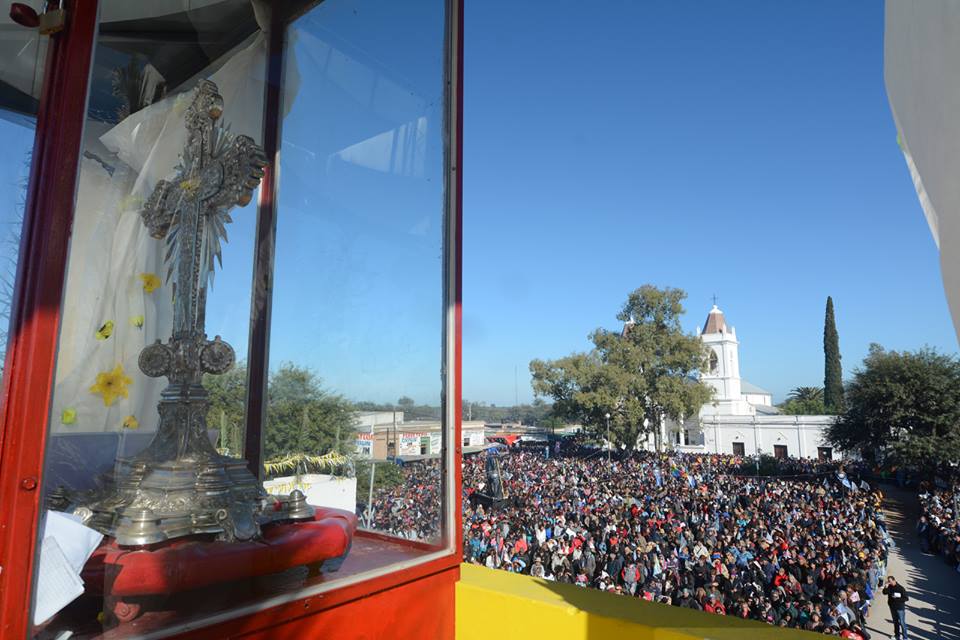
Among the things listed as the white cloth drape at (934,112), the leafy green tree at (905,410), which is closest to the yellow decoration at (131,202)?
the white cloth drape at (934,112)

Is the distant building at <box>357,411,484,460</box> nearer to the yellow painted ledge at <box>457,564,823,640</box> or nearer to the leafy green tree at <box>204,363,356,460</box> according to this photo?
the leafy green tree at <box>204,363,356,460</box>

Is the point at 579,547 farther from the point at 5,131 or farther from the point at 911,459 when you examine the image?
the point at 911,459

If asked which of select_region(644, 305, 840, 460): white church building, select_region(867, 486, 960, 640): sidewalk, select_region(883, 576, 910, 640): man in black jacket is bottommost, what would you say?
select_region(867, 486, 960, 640): sidewalk

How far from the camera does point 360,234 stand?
2.06 meters

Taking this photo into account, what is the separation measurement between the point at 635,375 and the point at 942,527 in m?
18.6

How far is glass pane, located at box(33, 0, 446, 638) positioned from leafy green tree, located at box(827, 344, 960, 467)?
26.3m

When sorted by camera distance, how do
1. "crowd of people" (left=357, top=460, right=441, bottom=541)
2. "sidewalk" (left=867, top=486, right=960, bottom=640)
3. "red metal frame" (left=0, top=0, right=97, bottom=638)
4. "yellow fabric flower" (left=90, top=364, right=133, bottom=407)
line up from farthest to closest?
"sidewalk" (left=867, top=486, right=960, bottom=640)
"crowd of people" (left=357, top=460, right=441, bottom=541)
"yellow fabric flower" (left=90, top=364, right=133, bottom=407)
"red metal frame" (left=0, top=0, right=97, bottom=638)

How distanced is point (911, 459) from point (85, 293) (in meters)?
27.4

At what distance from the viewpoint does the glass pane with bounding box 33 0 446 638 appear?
4.09 ft

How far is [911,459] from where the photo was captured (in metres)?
22.0

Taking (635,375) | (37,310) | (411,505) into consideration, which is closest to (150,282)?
(37,310)

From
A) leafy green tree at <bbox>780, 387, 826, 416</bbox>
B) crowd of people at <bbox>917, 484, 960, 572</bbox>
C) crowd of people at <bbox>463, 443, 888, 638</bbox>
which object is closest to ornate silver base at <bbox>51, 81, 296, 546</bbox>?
crowd of people at <bbox>463, 443, 888, 638</bbox>

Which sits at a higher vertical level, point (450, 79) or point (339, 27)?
point (339, 27)

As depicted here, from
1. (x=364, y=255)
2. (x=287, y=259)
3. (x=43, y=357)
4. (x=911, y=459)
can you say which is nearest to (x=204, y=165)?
(x=287, y=259)
